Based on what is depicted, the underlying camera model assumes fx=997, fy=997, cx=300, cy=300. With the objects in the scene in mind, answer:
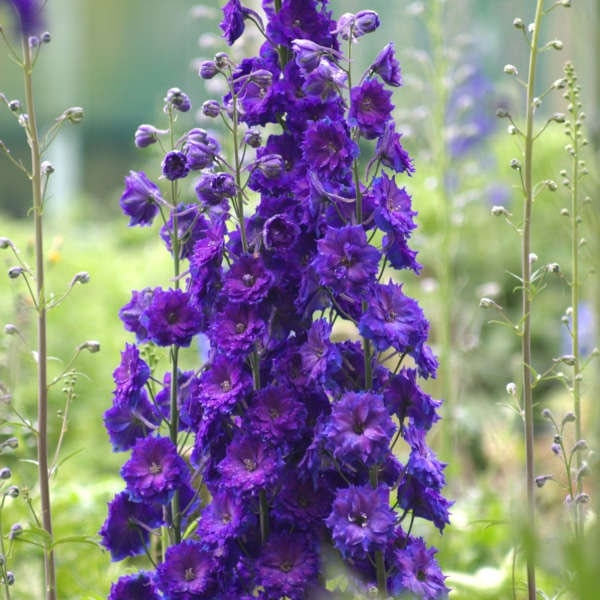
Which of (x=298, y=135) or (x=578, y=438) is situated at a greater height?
(x=298, y=135)

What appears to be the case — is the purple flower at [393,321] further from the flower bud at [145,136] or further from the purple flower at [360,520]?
the flower bud at [145,136]

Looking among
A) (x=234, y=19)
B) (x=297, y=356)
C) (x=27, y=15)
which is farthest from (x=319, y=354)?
(x=27, y=15)

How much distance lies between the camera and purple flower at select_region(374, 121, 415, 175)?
1.33m

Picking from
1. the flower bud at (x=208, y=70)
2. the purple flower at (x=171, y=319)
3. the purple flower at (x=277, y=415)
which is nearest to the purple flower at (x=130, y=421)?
the purple flower at (x=171, y=319)

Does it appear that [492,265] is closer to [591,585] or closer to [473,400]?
[473,400]

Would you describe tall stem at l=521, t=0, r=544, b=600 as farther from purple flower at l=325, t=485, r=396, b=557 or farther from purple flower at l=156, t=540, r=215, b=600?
purple flower at l=156, t=540, r=215, b=600

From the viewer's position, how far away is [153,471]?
4.43ft

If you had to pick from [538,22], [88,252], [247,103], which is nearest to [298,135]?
[247,103]

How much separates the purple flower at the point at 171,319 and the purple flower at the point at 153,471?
14cm

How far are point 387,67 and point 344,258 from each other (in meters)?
0.28

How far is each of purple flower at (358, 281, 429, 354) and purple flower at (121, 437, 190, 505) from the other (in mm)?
321

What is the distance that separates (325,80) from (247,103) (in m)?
0.14

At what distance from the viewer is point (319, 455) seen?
49.6 inches

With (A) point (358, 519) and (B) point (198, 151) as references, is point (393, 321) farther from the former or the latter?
(B) point (198, 151)
